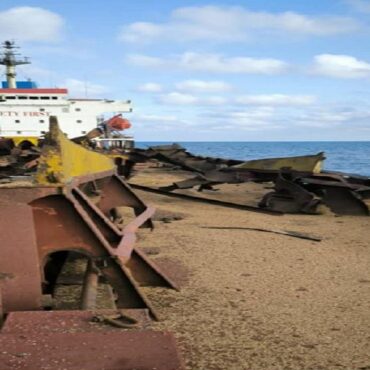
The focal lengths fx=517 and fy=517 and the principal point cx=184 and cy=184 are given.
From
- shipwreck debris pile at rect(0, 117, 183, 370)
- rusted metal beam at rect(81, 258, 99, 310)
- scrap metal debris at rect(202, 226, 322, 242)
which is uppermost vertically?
shipwreck debris pile at rect(0, 117, 183, 370)

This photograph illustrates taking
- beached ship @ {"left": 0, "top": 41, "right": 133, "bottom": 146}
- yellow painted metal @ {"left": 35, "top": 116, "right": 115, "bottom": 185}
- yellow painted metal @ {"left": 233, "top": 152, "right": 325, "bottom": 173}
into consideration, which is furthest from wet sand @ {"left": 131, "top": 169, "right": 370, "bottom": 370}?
beached ship @ {"left": 0, "top": 41, "right": 133, "bottom": 146}

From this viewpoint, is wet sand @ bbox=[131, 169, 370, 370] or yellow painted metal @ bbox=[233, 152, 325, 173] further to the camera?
yellow painted metal @ bbox=[233, 152, 325, 173]

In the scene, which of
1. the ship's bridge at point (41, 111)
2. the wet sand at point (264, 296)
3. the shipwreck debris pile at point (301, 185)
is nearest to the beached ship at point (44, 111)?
the ship's bridge at point (41, 111)

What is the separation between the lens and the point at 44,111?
42.6 meters

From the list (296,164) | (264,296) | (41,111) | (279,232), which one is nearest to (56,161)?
(264,296)

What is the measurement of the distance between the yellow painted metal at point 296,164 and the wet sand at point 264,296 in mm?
2819

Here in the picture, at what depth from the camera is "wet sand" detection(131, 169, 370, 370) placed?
293cm

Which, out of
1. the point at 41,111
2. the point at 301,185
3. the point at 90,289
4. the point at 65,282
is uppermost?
the point at 41,111

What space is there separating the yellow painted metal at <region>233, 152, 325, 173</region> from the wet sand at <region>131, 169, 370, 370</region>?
9.25 ft

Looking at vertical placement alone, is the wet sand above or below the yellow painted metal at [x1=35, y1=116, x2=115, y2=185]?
below

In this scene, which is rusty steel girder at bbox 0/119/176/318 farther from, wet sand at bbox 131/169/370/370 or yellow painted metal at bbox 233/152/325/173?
yellow painted metal at bbox 233/152/325/173

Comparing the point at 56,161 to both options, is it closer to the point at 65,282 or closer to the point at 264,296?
the point at 65,282

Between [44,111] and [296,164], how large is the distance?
35492mm

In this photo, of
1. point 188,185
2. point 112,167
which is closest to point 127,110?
point 188,185
